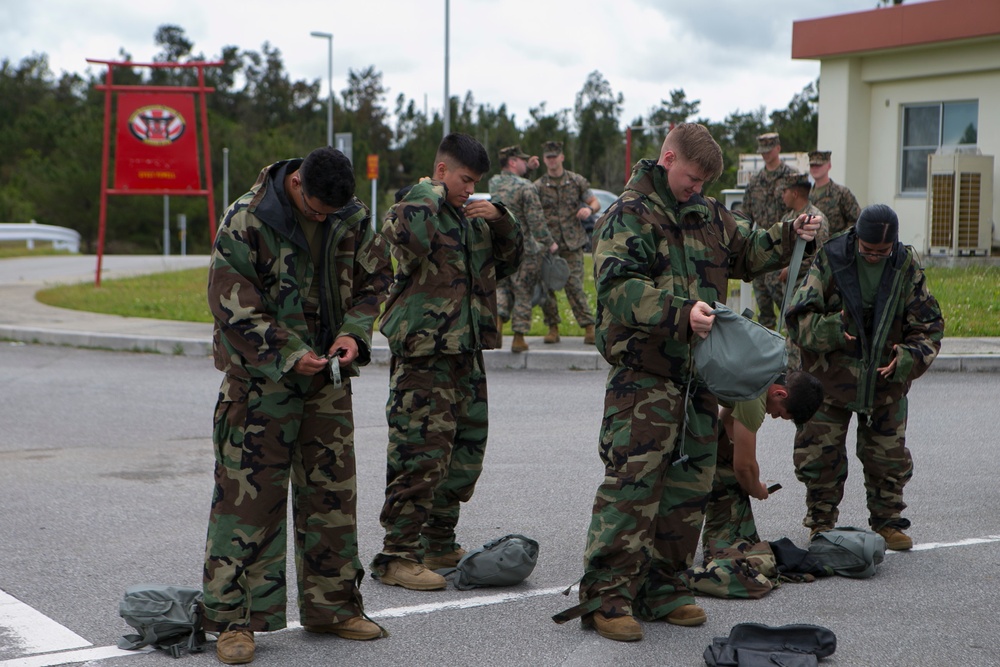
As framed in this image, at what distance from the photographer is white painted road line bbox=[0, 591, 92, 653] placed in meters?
4.56

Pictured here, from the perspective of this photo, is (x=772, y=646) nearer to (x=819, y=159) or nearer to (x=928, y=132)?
(x=819, y=159)

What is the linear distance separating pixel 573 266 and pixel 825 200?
304 cm

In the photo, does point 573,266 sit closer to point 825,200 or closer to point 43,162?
point 825,200

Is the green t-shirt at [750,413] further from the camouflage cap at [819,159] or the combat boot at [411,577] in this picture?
the camouflage cap at [819,159]

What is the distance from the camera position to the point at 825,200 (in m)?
11.4

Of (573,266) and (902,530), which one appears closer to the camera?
(902,530)

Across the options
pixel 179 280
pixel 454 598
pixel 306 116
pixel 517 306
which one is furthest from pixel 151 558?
pixel 306 116

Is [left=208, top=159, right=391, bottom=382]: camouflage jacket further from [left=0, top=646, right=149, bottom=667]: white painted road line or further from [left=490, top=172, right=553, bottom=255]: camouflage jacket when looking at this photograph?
[left=490, top=172, right=553, bottom=255]: camouflage jacket

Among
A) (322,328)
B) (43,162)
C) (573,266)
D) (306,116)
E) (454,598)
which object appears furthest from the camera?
(306,116)

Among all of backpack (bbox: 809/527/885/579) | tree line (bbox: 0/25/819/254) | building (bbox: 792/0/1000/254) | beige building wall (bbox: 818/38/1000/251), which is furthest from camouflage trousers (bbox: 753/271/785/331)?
tree line (bbox: 0/25/819/254)

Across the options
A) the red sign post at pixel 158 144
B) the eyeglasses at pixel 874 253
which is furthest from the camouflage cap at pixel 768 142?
the red sign post at pixel 158 144

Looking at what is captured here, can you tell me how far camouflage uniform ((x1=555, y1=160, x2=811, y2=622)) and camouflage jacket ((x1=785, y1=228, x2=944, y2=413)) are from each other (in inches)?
48.0

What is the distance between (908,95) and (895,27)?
1474 millimetres

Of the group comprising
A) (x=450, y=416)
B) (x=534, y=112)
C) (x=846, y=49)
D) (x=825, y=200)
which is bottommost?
(x=450, y=416)
